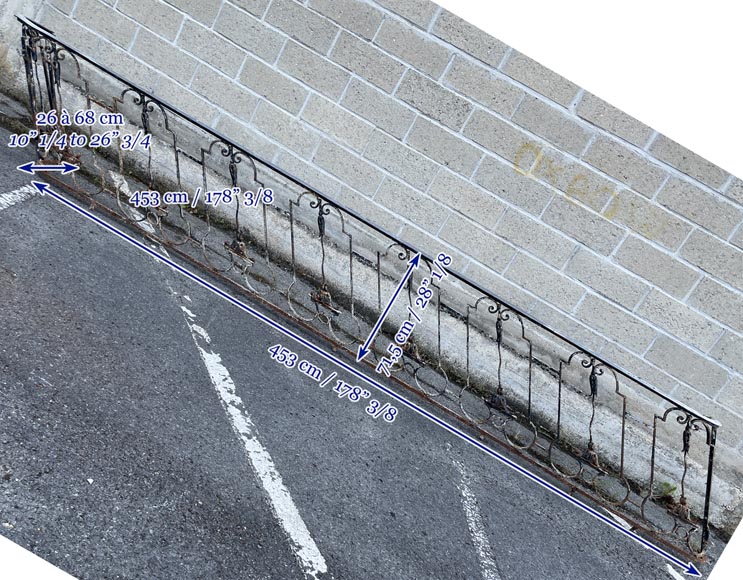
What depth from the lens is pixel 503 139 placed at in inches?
201

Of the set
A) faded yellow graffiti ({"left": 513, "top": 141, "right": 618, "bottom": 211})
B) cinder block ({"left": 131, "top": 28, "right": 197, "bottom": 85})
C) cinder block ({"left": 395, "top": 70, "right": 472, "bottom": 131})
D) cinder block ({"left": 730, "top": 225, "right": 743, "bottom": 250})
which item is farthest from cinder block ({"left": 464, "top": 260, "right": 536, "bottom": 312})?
cinder block ({"left": 131, "top": 28, "right": 197, "bottom": 85})

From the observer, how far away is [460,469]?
4.74m

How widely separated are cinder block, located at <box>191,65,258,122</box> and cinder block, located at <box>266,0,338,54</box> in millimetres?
627

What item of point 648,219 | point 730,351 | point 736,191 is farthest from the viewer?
point 730,351

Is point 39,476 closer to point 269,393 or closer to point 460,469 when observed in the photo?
point 269,393

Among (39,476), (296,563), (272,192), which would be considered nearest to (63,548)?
(39,476)

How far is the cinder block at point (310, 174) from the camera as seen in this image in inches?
220

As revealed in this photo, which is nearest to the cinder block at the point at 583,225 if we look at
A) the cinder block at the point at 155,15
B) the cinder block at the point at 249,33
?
the cinder block at the point at 249,33

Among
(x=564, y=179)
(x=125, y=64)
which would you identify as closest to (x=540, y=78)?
(x=564, y=179)

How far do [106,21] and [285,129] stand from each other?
185cm

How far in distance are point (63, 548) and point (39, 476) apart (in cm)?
41

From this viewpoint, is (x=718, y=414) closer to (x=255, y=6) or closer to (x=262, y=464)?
(x=262, y=464)

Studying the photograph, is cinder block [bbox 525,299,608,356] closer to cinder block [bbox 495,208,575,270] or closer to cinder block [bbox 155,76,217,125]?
cinder block [bbox 495,208,575,270]

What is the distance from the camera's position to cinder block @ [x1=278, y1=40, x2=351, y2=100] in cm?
530
